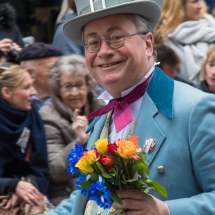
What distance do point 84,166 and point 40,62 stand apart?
3.56m

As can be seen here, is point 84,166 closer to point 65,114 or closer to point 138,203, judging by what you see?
point 138,203

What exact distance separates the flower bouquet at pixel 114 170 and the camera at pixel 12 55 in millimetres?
3530

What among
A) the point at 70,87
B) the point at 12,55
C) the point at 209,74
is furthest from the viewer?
the point at 12,55

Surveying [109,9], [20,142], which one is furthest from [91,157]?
[20,142]

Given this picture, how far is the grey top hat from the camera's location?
9.20 feet

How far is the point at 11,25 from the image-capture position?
21.1 ft

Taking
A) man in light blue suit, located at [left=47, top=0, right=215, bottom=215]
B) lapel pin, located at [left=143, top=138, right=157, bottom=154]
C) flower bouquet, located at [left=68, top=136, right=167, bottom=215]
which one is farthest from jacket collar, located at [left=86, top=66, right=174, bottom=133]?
flower bouquet, located at [left=68, top=136, right=167, bottom=215]

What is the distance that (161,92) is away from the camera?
9.40 ft

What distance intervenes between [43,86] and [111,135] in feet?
9.88

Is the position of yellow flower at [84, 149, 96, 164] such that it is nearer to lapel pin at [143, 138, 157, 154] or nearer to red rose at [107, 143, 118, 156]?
red rose at [107, 143, 118, 156]

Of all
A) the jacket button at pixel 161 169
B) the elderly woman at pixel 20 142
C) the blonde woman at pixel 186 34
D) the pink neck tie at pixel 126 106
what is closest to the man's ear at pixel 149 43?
the pink neck tie at pixel 126 106

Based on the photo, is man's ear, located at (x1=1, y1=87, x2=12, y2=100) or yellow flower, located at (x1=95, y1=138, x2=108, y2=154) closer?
yellow flower, located at (x1=95, y1=138, x2=108, y2=154)

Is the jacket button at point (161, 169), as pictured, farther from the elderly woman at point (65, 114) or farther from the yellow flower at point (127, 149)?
the elderly woman at point (65, 114)

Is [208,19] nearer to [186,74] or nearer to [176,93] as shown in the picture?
[186,74]
